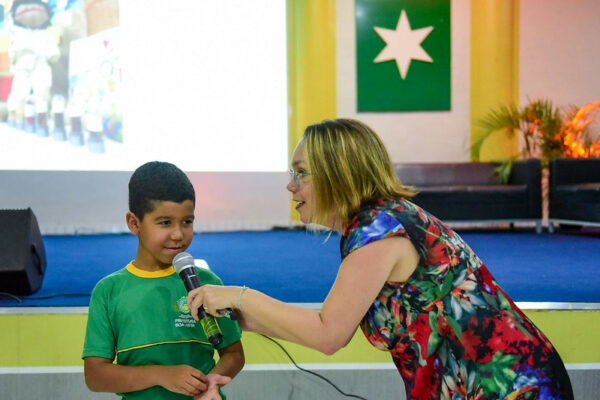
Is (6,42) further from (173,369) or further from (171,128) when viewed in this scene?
(173,369)

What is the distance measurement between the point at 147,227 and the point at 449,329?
67cm

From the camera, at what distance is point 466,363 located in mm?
1136

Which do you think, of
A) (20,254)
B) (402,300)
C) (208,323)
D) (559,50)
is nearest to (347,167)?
(402,300)

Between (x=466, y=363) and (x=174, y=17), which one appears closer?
(x=466, y=363)

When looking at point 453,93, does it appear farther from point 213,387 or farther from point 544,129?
point 213,387

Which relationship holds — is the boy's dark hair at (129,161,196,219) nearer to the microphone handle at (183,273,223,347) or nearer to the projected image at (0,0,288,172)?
the microphone handle at (183,273,223,347)

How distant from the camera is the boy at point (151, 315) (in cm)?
126

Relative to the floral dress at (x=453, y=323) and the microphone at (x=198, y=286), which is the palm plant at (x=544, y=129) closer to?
the floral dress at (x=453, y=323)

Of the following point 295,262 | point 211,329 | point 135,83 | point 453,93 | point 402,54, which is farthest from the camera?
point 453,93

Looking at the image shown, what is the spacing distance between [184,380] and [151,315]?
0.62 feet

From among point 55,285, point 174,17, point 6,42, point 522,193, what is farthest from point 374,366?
point 6,42

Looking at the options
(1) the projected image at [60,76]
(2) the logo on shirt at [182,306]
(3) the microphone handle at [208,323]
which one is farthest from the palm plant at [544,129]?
(3) the microphone handle at [208,323]

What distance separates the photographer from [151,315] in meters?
1.28

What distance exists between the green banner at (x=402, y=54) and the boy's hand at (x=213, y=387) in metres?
6.00
